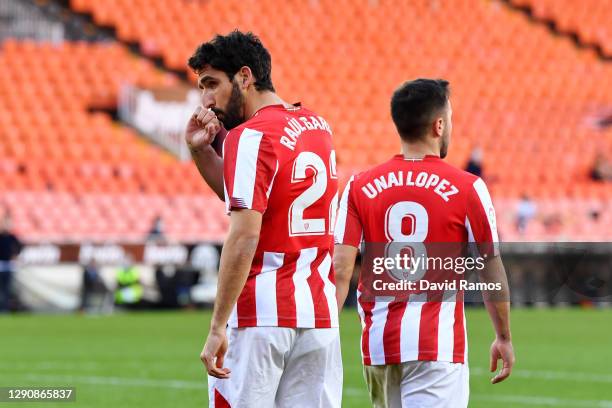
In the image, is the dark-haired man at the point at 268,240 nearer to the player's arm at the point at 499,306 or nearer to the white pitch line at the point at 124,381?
the player's arm at the point at 499,306

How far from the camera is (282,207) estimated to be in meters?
3.92

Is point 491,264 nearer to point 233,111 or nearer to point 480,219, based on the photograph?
point 480,219

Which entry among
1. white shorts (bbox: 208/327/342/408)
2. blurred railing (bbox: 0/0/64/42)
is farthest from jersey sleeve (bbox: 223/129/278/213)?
blurred railing (bbox: 0/0/64/42)

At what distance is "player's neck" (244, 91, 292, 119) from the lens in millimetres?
4008

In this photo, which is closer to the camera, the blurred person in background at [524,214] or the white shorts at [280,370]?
the white shorts at [280,370]

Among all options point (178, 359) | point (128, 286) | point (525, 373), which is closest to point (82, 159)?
point (128, 286)

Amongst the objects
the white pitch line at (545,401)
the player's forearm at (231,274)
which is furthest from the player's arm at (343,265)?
the white pitch line at (545,401)

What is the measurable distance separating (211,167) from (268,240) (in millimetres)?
426

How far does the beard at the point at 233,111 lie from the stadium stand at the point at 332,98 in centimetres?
1702

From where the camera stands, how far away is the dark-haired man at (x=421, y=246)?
4105 millimetres

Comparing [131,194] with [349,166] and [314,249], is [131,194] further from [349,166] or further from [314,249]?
[314,249]

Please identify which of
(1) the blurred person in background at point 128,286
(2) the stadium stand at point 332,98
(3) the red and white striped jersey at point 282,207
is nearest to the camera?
(3) the red and white striped jersey at point 282,207

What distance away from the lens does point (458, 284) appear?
422cm

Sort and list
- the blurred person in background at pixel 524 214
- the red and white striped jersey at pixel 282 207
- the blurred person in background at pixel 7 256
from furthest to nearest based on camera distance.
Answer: the blurred person in background at pixel 524 214, the blurred person in background at pixel 7 256, the red and white striped jersey at pixel 282 207
